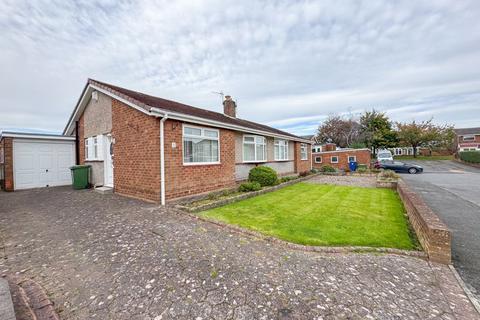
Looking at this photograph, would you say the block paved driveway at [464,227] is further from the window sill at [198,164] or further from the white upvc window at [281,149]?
the white upvc window at [281,149]

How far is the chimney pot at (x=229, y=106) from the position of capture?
50.8 feet

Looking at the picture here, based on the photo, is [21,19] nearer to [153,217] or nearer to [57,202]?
[57,202]

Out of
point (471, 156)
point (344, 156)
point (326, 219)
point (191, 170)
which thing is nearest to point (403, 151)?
point (471, 156)

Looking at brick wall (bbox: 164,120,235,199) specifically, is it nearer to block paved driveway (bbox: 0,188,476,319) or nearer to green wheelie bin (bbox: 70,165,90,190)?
block paved driveway (bbox: 0,188,476,319)

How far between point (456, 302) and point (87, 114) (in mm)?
14268

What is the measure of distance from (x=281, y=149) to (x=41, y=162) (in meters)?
14.4

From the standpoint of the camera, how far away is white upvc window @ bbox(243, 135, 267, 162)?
11289 mm

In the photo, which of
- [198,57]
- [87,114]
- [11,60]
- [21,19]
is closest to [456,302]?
[198,57]

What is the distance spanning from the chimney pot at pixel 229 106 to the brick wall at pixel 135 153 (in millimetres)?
8278

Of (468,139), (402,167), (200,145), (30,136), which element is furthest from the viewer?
(468,139)

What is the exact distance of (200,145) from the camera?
27.1 ft

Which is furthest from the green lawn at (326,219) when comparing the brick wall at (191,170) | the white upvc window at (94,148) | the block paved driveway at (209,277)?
the white upvc window at (94,148)

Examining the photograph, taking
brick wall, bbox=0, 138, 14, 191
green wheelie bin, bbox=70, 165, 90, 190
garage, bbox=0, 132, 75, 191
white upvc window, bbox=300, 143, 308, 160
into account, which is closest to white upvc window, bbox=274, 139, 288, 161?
white upvc window, bbox=300, 143, 308, 160

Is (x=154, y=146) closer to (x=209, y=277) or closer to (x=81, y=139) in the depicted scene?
(x=209, y=277)
